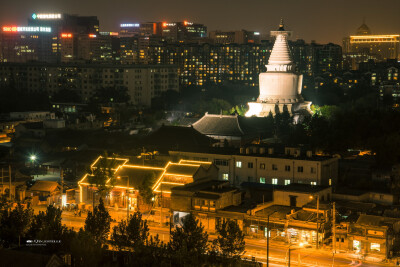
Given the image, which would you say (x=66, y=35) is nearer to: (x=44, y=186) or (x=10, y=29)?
(x=10, y=29)

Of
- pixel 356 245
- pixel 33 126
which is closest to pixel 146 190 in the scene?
pixel 356 245

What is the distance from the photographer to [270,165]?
36.8m

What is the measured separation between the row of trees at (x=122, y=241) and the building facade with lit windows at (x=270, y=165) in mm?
10071

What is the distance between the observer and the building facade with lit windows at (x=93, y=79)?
9356 centimetres

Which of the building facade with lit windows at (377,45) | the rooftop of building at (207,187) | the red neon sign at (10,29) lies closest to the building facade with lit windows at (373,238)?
the rooftop of building at (207,187)

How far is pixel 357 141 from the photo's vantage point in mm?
44594

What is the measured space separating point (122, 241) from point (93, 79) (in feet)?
233

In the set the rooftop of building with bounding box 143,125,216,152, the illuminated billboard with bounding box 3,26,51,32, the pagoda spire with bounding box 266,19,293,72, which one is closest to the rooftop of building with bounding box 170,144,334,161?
the rooftop of building with bounding box 143,125,216,152

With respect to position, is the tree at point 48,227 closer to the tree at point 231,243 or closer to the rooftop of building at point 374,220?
the tree at point 231,243

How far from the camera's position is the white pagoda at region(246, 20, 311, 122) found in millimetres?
61344

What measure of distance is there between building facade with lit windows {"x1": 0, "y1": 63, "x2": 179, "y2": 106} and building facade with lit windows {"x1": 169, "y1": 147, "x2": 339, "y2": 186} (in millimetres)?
53518

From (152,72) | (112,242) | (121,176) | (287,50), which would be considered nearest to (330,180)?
(121,176)

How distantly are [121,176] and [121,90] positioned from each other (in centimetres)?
5440

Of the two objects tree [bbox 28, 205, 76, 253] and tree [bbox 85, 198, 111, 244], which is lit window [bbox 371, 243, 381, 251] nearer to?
tree [bbox 85, 198, 111, 244]
